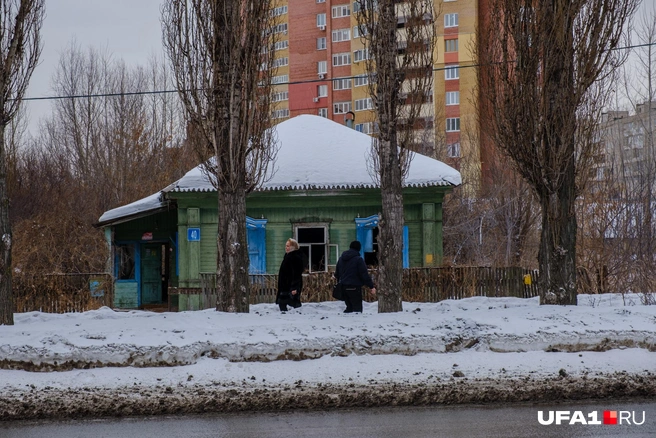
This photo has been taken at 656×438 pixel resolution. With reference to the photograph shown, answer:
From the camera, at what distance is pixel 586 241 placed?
22156 millimetres

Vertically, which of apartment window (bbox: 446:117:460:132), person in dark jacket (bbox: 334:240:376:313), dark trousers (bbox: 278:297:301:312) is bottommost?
dark trousers (bbox: 278:297:301:312)

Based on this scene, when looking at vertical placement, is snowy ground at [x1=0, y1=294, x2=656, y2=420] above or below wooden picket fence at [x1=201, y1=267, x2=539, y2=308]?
below

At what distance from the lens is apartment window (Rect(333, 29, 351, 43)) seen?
68188 mm

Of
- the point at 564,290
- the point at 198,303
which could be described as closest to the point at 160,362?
the point at 564,290

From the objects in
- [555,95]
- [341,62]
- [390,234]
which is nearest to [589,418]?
[390,234]

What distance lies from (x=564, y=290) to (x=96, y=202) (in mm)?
A: 32664

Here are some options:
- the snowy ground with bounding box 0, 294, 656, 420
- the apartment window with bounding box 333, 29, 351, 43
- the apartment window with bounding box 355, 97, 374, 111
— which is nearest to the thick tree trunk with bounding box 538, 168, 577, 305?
the snowy ground with bounding box 0, 294, 656, 420

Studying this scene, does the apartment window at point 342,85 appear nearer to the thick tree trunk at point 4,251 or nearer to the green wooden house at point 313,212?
the green wooden house at point 313,212

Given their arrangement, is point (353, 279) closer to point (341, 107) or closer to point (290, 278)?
point (290, 278)

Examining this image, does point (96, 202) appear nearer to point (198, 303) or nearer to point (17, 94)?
point (198, 303)

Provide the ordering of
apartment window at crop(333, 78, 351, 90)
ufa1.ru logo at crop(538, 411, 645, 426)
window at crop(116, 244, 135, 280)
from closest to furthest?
ufa1.ru logo at crop(538, 411, 645, 426)
window at crop(116, 244, 135, 280)
apartment window at crop(333, 78, 351, 90)

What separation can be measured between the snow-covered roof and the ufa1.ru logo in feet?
37.3

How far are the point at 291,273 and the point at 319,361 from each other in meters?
4.30

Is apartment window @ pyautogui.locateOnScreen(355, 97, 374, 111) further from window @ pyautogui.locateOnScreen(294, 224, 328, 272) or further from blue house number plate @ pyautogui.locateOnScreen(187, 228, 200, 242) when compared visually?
blue house number plate @ pyautogui.locateOnScreen(187, 228, 200, 242)
